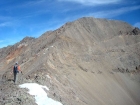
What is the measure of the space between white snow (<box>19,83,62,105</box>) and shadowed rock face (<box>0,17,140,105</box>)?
0.73 m

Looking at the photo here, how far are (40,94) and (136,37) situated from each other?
38943 millimetres

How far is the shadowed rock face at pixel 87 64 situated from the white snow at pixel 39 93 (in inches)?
28.9

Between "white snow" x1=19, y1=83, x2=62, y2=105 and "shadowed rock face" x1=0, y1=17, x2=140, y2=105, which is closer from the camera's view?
"white snow" x1=19, y1=83, x2=62, y2=105

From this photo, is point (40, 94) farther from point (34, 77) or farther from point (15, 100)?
point (34, 77)

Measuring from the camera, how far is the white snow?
16.6 m

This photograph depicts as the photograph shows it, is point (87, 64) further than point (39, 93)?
Yes

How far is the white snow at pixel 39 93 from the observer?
1662cm

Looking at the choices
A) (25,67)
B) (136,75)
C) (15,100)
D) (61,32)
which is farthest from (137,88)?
(15,100)

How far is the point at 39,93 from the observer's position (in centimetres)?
1777

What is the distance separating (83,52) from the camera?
3766cm

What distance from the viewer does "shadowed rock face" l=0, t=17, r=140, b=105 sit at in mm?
23797

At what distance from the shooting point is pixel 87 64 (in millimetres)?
36031

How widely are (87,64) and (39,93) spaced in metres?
19.2

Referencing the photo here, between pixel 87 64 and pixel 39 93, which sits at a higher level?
pixel 87 64
